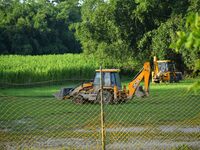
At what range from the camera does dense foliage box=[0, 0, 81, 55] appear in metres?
69.1

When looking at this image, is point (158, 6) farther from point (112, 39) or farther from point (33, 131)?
point (33, 131)

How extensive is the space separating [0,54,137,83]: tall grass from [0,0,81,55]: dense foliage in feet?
59.8

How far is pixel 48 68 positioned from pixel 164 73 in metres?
9.91

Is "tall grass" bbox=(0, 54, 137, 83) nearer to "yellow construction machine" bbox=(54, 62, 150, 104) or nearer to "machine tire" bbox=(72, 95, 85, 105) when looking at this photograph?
"yellow construction machine" bbox=(54, 62, 150, 104)

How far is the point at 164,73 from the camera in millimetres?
38188

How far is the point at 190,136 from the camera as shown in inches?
457

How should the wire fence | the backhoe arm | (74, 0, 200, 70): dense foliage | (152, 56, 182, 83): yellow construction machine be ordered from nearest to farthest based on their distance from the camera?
1. the wire fence
2. the backhoe arm
3. (152, 56, 182, 83): yellow construction machine
4. (74, 0, 200, 70): dense foliage

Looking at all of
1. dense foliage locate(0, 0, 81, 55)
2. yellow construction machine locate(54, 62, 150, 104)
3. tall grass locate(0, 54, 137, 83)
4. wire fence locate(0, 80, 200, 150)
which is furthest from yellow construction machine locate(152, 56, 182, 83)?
dense foliage locate(0, 0, 81, 55)

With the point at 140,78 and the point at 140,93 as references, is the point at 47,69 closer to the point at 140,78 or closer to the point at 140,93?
the point at 140,93

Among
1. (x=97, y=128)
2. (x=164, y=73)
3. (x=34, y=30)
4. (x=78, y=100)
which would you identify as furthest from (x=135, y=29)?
(x=97, y=128)

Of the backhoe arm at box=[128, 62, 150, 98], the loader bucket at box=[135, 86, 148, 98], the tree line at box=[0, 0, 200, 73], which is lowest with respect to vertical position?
the loader bucket at box=[135, 86, 148, 98]

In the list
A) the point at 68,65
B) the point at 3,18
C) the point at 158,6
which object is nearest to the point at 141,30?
the point at 158,6

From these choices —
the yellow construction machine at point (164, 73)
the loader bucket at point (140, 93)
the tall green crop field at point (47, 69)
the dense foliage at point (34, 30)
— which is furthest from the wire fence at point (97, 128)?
the dense foliage at point (34, 30)

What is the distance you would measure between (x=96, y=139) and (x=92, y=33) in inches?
1425
